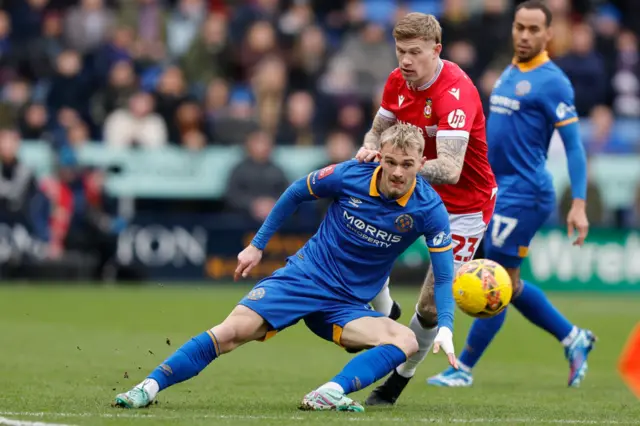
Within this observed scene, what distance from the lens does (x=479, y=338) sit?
403 inches

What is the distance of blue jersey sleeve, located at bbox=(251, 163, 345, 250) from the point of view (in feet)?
26.0

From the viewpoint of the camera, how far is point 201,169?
2025 cm

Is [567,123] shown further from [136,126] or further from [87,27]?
[87,27]

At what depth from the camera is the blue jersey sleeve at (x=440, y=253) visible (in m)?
7.76

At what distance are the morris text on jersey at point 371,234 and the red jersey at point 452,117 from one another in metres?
0.74

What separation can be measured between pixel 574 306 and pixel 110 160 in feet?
24.2

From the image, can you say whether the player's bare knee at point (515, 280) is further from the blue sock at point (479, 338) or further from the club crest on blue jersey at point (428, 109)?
the club crest on blue jersey at point (428, 109)

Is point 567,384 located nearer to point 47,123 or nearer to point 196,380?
point 196,380

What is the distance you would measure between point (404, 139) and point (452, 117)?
2.76 ft

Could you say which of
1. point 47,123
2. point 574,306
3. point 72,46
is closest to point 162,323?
point 574,306

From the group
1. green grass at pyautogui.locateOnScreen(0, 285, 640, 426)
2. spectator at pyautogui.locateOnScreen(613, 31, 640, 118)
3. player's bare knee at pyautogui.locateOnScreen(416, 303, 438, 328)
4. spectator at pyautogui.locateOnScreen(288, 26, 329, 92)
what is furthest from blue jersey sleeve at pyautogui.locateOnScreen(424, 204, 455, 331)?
spectator at pyautogui.locateOnScreen(613, 31, 640, 118)

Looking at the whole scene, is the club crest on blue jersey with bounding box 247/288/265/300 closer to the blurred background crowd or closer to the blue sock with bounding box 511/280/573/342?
the blue sock with bounding box 511/280/573/342

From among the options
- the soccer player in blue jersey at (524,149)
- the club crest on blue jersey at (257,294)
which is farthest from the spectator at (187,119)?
the club crest on blue jersey at (257,294)

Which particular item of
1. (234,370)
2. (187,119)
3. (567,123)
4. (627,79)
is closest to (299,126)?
(187,119)
